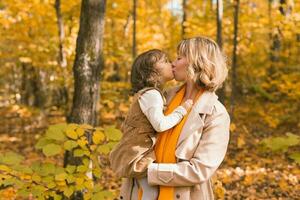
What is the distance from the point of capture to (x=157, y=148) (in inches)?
91.4

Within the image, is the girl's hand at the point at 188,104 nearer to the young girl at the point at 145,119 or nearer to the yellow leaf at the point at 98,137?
the young girl at the point at 145,119

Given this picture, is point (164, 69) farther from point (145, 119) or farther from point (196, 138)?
point (196, 138)

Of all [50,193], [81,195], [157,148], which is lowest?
[81,195]

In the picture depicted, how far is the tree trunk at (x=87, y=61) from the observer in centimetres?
479

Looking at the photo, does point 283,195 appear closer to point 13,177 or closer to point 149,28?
point 13,177

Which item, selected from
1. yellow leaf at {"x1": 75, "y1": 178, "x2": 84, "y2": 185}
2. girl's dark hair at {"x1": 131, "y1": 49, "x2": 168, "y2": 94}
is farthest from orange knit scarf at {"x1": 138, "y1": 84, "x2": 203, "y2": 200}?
yellow leaf at {"x1": 75, "y1": 178, "x2": 84, "y2": 185}

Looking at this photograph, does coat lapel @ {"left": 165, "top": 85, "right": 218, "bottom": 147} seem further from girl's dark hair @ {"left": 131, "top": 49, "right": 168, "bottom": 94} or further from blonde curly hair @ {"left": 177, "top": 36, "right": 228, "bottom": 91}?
girl's dark hair @ {"left": 131, "top": 49, "right": 168, "bottom": 94}

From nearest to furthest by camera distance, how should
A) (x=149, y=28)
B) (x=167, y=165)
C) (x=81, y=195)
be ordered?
(x=167, y=165), (x=81, y=195), (x=149, y=28)

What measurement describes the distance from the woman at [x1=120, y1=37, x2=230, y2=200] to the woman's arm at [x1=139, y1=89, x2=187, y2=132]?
0.05 meters

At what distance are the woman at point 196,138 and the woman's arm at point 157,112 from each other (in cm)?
5

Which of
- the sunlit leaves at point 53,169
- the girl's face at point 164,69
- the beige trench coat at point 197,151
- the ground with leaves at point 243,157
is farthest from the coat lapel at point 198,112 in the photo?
the ground with leaves at point 243,157

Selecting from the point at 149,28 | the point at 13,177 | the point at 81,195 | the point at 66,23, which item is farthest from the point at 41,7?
the point at 13,177

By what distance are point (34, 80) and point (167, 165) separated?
1589 centimetres

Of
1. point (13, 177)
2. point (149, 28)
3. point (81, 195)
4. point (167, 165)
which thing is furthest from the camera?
point (149, 28)
